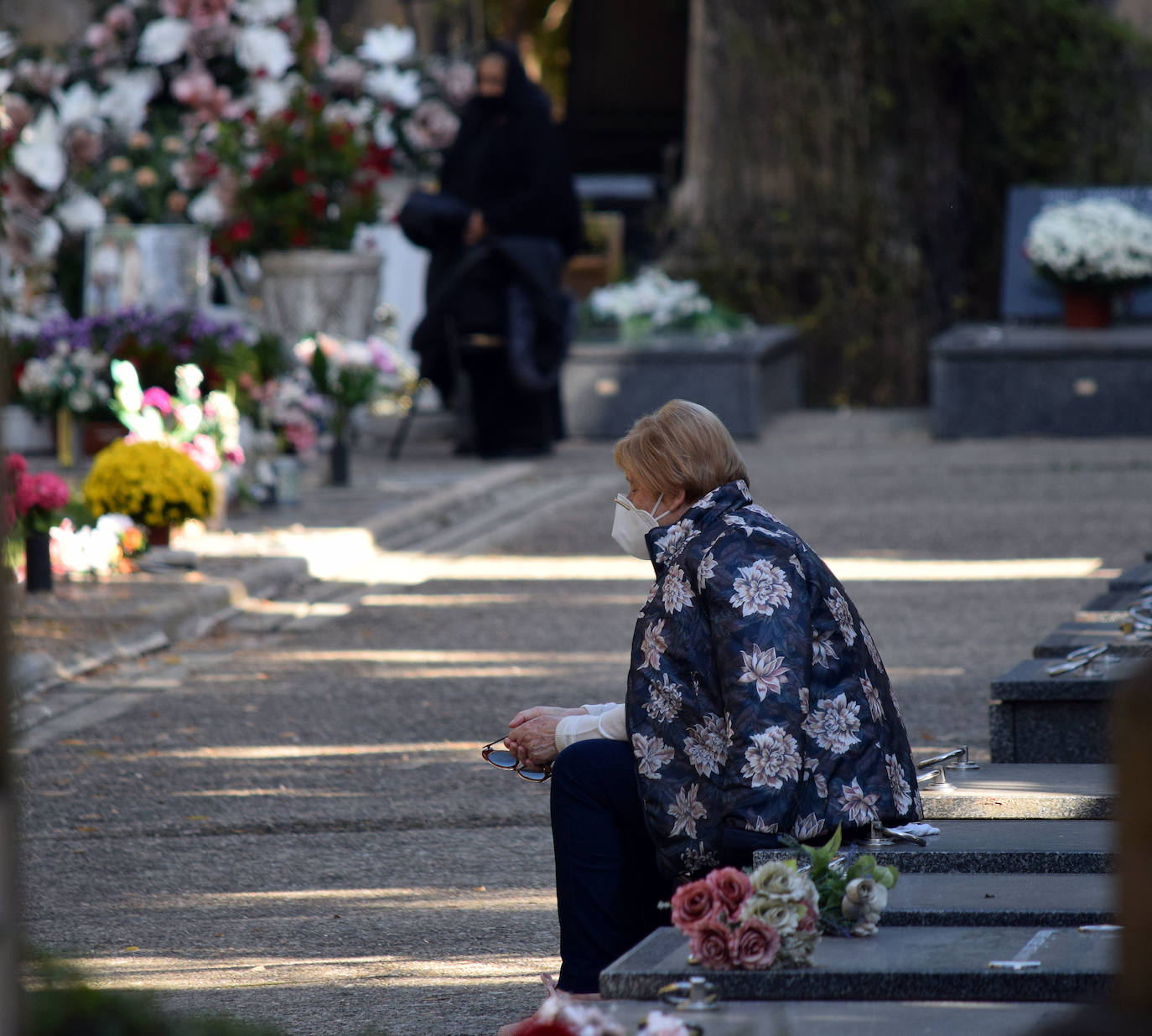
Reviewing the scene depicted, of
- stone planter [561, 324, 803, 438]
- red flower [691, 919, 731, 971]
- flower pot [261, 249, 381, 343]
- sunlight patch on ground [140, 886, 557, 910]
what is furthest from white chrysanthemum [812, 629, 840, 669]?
stone planter [561, 324, 803, 438]

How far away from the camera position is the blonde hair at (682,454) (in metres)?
4.21

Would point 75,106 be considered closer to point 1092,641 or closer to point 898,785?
point 1092,641

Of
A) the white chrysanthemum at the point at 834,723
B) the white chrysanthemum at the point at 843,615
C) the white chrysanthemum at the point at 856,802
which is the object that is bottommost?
the white chrysanthemum at the point at 856,802

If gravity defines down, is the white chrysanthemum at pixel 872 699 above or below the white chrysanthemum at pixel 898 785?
above

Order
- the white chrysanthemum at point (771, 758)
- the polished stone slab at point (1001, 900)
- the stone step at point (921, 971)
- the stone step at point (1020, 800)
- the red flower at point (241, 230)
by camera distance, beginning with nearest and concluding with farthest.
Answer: the stone step at point (921, 971)
the polished stone slab at point (1001, 900)
the white chrysanthemum at point (771, 758)
the stone step at point (1020, 800)
the red flower at point (241, 230)

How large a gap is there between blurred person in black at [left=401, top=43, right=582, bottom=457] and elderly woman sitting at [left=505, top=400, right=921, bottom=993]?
36.2 ft

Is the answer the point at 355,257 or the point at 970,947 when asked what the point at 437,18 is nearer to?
the point at 355,257

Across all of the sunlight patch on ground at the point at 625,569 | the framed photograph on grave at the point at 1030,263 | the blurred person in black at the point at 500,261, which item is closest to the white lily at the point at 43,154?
the blurred person in black at the point at 500,261

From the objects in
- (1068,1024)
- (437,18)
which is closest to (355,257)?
(437,18)

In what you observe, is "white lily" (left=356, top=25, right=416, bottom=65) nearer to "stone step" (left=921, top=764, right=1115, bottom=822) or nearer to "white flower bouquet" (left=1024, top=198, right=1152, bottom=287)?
"white flower bouquet" (left=1024, top=198, right=1152, bottom=287)

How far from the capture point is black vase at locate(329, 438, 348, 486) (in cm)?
1385

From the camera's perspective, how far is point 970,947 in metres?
3.57

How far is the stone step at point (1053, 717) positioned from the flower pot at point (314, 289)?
10.9m

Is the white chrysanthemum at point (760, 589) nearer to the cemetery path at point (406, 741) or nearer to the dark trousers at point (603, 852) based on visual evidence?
the dark trousers at point (603, 852)
